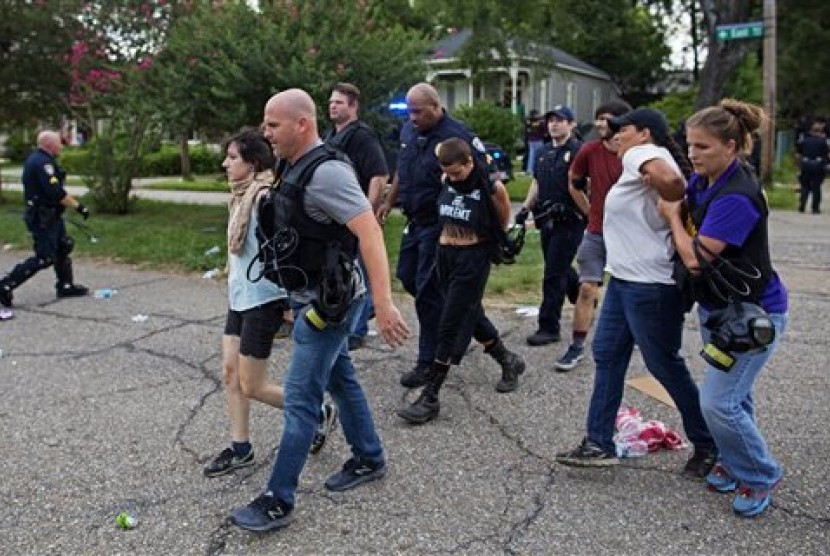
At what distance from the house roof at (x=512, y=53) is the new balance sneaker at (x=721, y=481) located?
9915 millimetres

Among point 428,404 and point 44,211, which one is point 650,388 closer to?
point 428,404

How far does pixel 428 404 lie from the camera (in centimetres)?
452

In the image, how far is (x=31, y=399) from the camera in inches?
196

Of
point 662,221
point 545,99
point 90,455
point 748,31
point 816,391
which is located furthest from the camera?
point 545,99

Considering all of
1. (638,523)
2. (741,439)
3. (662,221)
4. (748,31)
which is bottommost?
(638,523)

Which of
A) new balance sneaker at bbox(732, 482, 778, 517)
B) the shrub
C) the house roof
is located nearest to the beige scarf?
new balance sneaker at bbox(732, 482, 778, 517)

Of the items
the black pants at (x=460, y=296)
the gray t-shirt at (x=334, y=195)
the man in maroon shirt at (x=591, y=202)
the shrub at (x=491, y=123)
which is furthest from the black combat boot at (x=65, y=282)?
the shrub at (x=491, y=123)

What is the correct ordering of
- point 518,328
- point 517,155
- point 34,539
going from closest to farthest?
point 34,539 < point 518,328 < point 517,155

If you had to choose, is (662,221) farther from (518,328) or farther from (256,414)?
(518,328)

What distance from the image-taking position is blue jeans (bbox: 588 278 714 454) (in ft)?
11.5

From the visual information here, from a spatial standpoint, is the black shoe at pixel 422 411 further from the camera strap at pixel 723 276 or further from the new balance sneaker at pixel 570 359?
the camera strap at pixel 723 276

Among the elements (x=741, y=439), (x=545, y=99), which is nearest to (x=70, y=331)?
(x=741, y=439)

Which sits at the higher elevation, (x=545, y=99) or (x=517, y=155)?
(x=545, y=99)

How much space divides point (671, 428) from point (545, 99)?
3110cm
